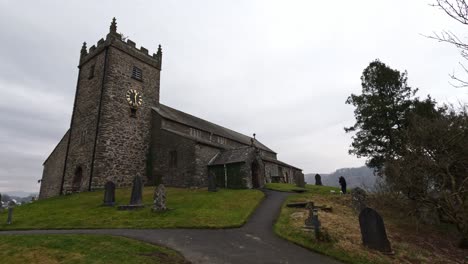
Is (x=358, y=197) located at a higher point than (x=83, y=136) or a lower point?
lower

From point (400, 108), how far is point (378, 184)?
15.2 meters

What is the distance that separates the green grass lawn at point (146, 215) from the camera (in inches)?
494

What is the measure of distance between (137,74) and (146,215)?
2012 centimetres

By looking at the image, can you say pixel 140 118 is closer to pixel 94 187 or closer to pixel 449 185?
pixel 94 187

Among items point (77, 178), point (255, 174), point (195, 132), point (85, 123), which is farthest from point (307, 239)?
point (85, 123)

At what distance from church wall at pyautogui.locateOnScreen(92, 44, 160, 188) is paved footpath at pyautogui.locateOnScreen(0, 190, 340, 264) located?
43.6 feet

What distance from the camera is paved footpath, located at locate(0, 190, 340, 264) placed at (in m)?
8.15

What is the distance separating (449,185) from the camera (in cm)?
1412

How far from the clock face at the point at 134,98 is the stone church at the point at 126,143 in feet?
0.14

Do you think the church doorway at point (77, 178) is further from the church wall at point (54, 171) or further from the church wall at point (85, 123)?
the church wall at point (54, 171)

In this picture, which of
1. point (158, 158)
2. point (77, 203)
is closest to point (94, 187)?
point (77, 203)

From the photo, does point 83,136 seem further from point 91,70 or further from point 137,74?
point 137,74

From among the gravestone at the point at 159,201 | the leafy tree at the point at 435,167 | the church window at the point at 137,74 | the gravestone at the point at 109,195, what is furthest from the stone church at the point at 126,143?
the leafy tree at the point at 435,167

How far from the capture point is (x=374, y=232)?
9750mm
